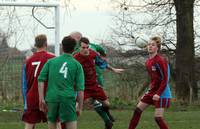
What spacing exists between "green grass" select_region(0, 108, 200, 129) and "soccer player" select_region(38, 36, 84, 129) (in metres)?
4.66

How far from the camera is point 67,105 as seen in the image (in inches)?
357

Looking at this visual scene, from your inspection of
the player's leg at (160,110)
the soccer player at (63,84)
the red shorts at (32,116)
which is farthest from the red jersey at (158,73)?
the soccer player at (63,84)

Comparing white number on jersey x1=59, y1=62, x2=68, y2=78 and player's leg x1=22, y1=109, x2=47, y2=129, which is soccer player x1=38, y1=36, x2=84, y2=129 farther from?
player's leg x1=22, y1=109, x2=47, y2=129

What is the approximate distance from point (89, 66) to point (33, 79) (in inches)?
94.9

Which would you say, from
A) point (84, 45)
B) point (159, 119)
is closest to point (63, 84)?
point (84, 45)

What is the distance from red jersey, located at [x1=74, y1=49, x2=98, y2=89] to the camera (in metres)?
12.2

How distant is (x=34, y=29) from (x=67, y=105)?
7.43 metres

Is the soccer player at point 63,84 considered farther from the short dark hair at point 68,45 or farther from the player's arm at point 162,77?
the player's arm at point 162,77

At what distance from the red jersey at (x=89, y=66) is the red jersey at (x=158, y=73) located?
1165mm

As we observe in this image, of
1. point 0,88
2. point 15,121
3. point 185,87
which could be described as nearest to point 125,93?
point 185,87

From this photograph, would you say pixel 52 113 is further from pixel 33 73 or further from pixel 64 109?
pixel 33 73

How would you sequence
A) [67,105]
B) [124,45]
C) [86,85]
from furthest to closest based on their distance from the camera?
[124,45]
[86,85]
[67,105]

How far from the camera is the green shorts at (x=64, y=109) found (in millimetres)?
9070

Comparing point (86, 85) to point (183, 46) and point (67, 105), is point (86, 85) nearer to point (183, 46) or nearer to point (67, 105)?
point (67, 105)
